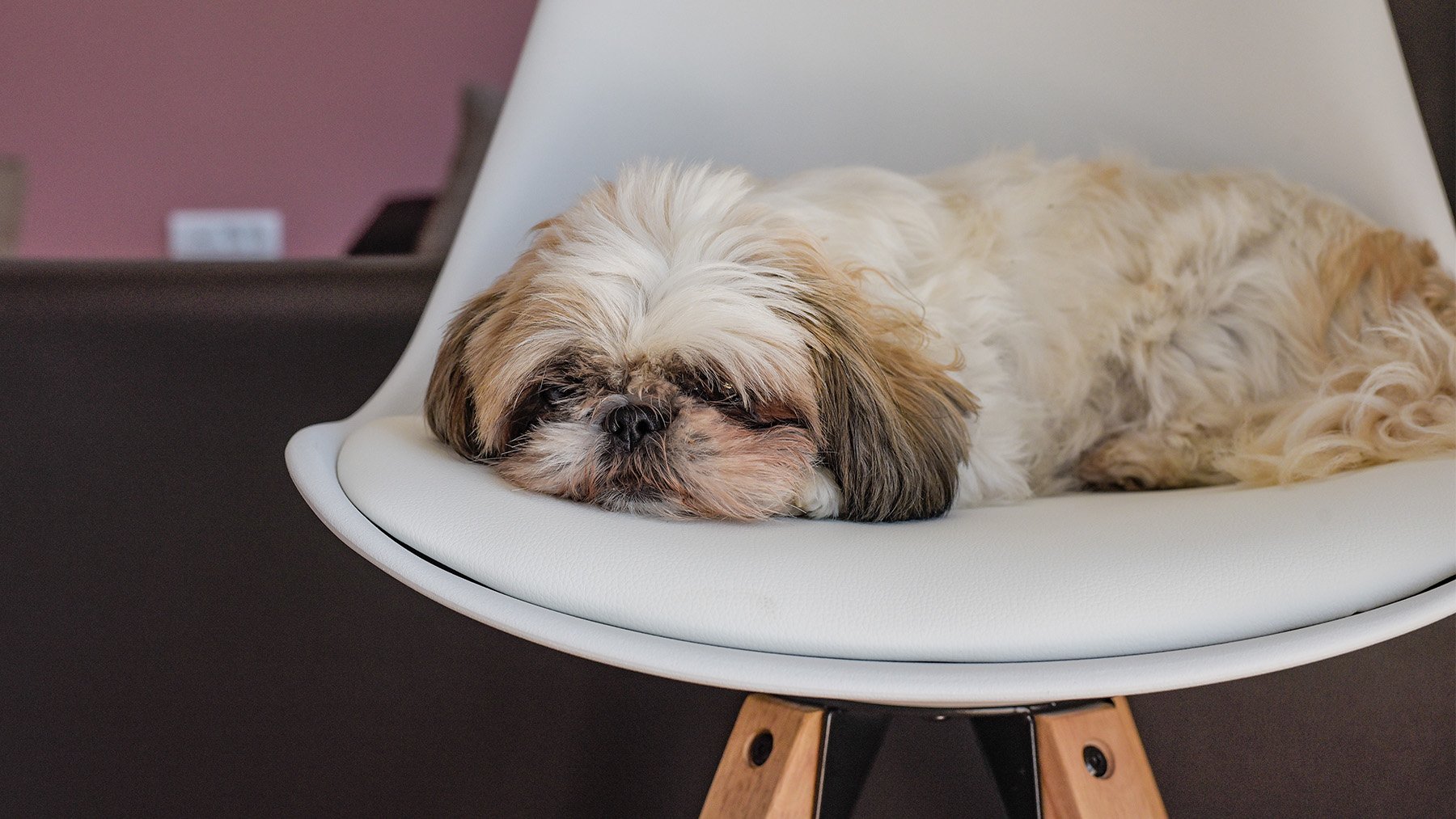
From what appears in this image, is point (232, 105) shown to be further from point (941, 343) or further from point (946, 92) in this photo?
A: point (941, 343)

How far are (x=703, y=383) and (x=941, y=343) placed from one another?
34 centimetres

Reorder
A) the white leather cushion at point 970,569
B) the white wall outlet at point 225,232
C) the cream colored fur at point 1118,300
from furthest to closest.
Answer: the white wall outlet at point 225,232 → the cream colored fur at point 1118,300 → the white leather cushion at point 970,569

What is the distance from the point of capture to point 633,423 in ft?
3.63

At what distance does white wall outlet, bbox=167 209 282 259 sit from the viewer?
4.63m

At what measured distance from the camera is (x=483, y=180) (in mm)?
1672

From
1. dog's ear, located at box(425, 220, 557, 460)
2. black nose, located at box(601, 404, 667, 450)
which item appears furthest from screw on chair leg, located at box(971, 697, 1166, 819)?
dog's ear, located at box(425, 220, 557, 460)

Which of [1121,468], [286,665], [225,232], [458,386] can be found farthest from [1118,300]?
[225,232]

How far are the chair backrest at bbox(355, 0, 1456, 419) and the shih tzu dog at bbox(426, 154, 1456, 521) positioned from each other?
0.19 meters

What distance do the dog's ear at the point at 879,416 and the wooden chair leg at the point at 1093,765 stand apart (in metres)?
0.23

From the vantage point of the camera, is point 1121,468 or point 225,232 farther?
point 225,232

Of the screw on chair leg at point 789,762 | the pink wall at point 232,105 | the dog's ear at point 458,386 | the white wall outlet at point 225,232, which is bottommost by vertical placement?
the white wall outlet at point 225,232

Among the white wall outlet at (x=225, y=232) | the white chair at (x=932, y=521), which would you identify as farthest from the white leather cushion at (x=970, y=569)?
the white wall outlet at (x=225, y=232)

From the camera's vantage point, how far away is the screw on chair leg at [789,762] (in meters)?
1.00

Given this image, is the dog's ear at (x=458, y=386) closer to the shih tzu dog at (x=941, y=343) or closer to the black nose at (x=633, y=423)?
the shih tzu dog at (x=941, y=343)
